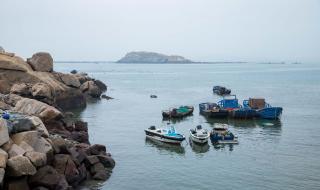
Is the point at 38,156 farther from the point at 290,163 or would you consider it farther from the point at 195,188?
the point at 290,163

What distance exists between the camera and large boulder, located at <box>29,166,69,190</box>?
97.6 ft

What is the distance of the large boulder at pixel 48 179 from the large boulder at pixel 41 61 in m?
46.1

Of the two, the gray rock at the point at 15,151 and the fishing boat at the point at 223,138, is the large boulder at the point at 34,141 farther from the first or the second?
the fishing boat at the point at 223,138

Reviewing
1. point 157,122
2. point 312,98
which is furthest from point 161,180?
point 312,98

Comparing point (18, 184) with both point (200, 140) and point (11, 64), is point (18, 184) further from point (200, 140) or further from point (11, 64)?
point (11, 64)

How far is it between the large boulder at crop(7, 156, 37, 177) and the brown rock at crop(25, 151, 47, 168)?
52 centimetres

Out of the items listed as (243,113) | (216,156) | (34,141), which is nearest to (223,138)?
(216,156)

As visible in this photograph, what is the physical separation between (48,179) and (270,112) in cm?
4600

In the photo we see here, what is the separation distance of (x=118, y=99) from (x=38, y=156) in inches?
2774

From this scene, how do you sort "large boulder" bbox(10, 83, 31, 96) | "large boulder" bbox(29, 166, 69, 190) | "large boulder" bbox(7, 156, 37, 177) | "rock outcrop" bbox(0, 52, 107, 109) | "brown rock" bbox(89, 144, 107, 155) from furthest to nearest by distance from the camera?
"rock outcrop" bbox(0, 52, 107, 109), "large boulder" bbox(10, 83, 31, 96), "brown rock" bbox(89, 144, 107, 155), "large boulder" bbox(29, 166, 69, 190), "large boulder" bbox(7, 156, 37, 177)

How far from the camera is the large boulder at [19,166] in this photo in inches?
1112

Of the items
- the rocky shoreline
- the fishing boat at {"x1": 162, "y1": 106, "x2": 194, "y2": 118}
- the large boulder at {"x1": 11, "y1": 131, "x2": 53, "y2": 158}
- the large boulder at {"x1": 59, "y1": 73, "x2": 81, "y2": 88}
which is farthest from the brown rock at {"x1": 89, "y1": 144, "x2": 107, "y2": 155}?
the large boulder at {"x1": 59, "y1": 73, "x2": 81, "y2": 88}

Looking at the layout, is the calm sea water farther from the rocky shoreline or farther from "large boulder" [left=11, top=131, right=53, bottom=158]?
"large boulder" [left=11, top=131, right=53, bottom=158]

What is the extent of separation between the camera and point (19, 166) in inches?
1118
